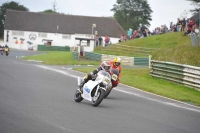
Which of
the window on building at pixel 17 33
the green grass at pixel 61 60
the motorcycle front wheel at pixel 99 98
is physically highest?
the window on building at pixel 17 33

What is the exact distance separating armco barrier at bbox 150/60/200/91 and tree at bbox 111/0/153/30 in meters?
92.6

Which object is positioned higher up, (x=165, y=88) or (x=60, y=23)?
(x=60, y=23)

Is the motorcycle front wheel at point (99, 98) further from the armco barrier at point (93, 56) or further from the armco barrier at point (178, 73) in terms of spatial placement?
the armco barrier at point (93, 56)

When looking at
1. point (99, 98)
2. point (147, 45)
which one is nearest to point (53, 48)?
point (147, 45)

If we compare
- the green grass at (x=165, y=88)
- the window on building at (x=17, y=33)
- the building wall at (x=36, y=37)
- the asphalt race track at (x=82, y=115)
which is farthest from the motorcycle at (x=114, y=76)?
the window on building at (x=17, y=33)

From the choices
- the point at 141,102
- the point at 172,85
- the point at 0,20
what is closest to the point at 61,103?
the point at 141,102

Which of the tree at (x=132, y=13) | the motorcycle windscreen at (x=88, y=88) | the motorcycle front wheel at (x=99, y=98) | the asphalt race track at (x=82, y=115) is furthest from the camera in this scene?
the tree at (x=132, y=13)

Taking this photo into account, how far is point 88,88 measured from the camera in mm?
14297

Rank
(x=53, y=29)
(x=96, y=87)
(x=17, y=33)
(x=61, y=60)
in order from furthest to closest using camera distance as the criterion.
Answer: (x=53, y=29) → (x=17, y=33) → (x=61, y=60) → (x=96, y=87)

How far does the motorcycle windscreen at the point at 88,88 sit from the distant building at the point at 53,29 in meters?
86.0

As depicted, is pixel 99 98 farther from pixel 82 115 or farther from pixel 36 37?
pixel 36 37

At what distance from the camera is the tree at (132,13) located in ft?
398

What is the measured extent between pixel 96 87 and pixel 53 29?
291ft

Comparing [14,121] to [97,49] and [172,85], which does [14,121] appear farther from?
[97,49]
